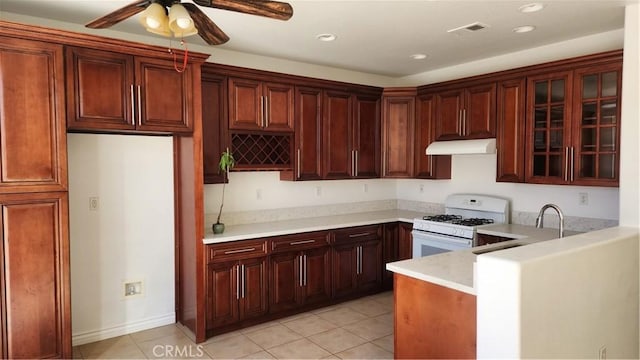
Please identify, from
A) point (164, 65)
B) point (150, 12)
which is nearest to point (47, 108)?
point (164, 65)

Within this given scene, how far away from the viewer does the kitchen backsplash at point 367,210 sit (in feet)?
12.8

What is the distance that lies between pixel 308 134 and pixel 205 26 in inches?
92.5

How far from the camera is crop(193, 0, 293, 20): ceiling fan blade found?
2.00m

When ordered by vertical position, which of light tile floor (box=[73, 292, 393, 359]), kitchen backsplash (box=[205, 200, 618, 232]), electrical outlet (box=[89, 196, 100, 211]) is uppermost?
electrical outlet (box=[89, 196, 100, 211])

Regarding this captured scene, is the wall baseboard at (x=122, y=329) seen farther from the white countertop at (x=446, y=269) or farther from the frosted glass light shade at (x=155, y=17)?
the frosted glass light shade at (x=155, y=17)

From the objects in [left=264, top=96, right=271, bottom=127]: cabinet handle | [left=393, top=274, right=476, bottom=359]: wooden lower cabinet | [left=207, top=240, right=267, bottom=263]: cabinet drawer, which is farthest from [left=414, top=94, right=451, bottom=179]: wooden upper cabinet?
[left=393, top=274, right=476, bottom=359]: wooden lower cabinet

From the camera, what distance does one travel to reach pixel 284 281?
410cm

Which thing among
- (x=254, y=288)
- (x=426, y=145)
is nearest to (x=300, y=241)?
(x=254, y=288)

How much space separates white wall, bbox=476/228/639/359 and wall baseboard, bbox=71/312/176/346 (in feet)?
9.55

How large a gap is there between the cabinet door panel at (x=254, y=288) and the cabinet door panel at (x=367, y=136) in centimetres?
159

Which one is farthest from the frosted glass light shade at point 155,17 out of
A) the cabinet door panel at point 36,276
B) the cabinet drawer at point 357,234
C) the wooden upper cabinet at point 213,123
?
the cabinet drawer at point 357,234

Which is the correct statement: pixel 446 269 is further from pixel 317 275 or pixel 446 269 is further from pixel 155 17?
pixel 155 17

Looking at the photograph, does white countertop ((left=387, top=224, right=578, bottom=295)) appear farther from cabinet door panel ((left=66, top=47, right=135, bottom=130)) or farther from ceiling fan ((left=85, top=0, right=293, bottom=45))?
cabinet door panel ((left=66, top=47, right=135, bottom=130))

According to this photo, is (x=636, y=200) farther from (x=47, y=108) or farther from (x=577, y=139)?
(x=47, y=108)
